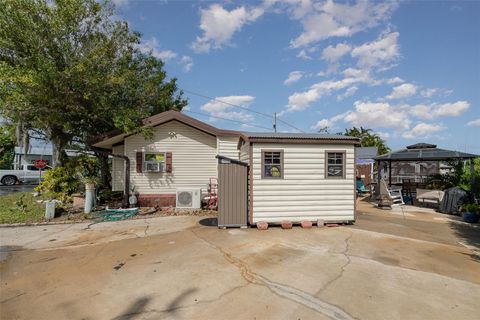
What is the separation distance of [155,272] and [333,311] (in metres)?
3.03

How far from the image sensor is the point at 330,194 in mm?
9031

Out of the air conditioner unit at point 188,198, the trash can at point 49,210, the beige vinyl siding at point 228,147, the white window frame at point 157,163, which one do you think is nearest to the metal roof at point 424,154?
the beige vinyl siding at point 228,147

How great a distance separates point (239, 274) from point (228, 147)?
9.00 meters

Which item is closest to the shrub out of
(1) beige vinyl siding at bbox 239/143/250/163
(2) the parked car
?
(1) beige vinyl siding at bbox 239/143/250/163

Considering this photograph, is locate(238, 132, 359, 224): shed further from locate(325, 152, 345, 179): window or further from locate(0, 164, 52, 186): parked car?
locate(0, 164, 52, 186): parked car

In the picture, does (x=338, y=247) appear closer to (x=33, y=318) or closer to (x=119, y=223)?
(x=33, y=318)

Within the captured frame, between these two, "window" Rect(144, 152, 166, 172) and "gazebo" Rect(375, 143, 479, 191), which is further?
"gazebo" Rect(375, 143, 479, 191)

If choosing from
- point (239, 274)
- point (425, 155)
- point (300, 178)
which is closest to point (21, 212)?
point (239, 274)

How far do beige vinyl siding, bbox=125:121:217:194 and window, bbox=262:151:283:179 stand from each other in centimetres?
525

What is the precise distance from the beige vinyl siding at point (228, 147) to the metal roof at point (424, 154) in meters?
8.74

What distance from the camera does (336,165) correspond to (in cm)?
910

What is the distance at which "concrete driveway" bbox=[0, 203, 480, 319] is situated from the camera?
12.3ft

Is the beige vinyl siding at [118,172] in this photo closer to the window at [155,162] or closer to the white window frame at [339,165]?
the window at [155,162]

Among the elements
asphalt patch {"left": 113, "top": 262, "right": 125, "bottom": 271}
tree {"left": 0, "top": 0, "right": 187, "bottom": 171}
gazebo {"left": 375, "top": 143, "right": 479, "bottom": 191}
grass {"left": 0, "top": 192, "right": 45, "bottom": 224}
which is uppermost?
tree {"left": 0, "top": 0, "right": 187, "bottom": 171}
